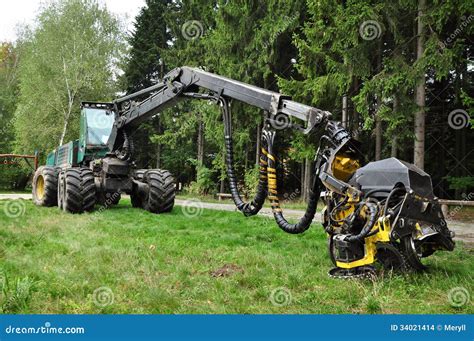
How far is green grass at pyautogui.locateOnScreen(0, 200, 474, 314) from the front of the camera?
13.0ft

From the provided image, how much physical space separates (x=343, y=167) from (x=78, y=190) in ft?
23.9

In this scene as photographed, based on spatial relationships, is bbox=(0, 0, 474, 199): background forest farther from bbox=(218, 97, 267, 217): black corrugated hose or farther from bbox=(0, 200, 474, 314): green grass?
bbox=(218, 97, 267, 217): black corrugated hose

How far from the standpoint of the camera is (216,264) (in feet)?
18.6

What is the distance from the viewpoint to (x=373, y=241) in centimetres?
491

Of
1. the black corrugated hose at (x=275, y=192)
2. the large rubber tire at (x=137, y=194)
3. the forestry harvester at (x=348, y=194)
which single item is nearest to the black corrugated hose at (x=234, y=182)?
the forestry harvester at (x=348, y=194)

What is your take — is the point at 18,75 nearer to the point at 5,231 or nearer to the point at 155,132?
the point at 155,132

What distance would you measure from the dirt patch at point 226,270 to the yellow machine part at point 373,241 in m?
1.21

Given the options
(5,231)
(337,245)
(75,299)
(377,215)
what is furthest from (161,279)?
(5,231)

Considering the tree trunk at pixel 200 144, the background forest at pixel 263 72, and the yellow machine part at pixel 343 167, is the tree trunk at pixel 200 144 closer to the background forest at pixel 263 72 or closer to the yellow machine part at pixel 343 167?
the background forest at pixel 263 72

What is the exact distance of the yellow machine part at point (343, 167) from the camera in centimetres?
551

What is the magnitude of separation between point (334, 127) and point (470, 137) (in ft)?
50.1

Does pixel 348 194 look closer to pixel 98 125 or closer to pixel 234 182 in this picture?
pixel 234 182

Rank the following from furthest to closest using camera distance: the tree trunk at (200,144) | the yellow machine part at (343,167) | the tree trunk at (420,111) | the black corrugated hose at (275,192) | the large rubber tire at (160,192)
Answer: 1. the tree trunk at (200,144)
2. the large rubber tire at (160,192)
3. the tree trunk at (420,111)
4. the black corrugated hose at (275,192)
5. the yellow machine part at (343,167)

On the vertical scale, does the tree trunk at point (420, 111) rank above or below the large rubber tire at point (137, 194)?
above
